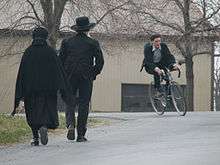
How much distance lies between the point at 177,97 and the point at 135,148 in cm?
591

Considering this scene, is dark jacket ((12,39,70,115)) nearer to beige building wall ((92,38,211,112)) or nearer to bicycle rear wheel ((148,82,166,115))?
bicycle rear wheel ((148,82,166,115))

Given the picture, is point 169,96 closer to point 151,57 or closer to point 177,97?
point 177,97

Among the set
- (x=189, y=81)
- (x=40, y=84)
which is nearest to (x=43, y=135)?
(x=40, y=84)

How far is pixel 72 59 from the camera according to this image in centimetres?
1191

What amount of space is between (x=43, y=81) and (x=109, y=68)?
31.6 metres

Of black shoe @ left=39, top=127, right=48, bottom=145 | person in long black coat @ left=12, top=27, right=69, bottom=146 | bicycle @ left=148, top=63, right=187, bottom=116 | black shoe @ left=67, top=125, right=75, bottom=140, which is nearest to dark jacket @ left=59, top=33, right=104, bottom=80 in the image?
person in long black coat @ left=12, top=27, right=69, bottom=146

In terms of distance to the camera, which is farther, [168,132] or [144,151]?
[168,132]

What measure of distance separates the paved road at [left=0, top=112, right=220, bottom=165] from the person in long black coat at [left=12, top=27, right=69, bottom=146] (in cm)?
43

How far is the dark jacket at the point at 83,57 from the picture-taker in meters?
11.9

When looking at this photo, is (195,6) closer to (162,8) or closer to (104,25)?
(162,8)

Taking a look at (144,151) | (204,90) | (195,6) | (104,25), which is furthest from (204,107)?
(144,151)

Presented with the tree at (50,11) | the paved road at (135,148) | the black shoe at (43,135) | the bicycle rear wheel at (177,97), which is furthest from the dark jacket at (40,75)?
the tree at (50,11)

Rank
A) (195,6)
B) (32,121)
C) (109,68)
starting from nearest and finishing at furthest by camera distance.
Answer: (32,121) → (195,6) → (109,68)

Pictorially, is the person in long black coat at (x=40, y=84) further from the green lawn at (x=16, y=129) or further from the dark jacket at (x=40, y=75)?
the green lawn at (x=16, y=129)
